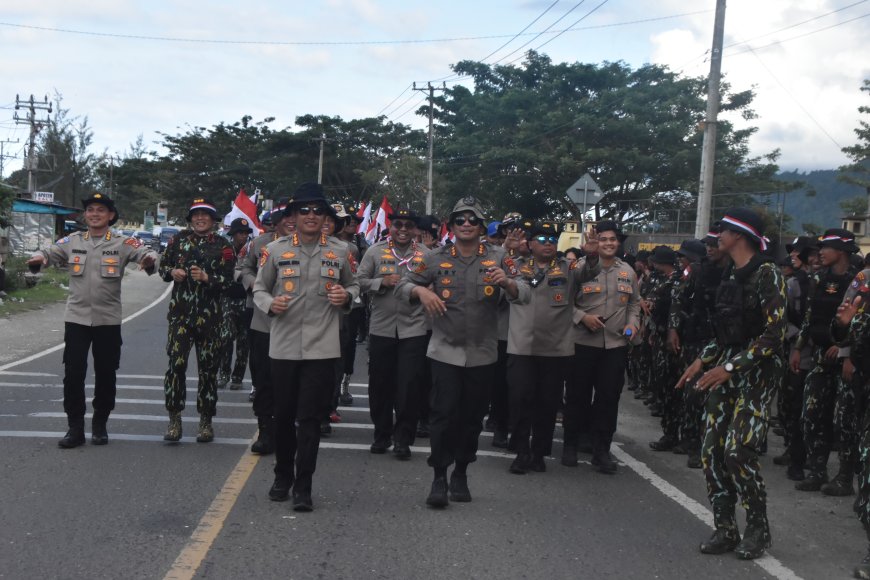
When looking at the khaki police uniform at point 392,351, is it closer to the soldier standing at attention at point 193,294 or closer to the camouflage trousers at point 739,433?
the soldier standing at attention at point 193,294

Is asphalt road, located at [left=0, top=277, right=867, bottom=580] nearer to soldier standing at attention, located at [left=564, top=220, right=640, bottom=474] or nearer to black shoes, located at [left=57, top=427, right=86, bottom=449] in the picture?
black shoes, located at [left=57, top=427, right=86, bottom=449]

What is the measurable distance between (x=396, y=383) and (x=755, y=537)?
145 inches

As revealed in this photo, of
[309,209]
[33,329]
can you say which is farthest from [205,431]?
[33,329]

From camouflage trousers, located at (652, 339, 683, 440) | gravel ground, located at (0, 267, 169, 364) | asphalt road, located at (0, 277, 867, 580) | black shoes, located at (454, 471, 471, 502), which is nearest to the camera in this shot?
asphalt road, located at (0, 277, 867, 580)

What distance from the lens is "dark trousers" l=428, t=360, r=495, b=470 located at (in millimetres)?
6414

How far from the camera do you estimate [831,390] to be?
736cm

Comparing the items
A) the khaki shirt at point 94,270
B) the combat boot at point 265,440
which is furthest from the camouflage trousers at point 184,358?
the combat boot at point 265,440

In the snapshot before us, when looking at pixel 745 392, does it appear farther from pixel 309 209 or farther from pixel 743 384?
pixel 309 209

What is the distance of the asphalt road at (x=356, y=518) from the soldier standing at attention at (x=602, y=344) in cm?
33

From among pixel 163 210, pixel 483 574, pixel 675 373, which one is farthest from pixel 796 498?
pixel 163 210

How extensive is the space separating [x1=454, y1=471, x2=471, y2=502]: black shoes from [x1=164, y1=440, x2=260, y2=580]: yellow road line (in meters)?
1.47

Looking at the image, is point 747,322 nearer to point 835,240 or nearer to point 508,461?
point 835,240

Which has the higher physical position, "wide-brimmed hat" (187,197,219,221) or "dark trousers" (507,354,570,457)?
"wide-brimmed hat" (187,197,219,221)

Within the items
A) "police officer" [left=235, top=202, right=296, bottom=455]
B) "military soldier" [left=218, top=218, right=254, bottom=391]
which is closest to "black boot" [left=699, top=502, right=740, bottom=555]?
"police officer" [left=235, top=202, right=296, bottom=455]
